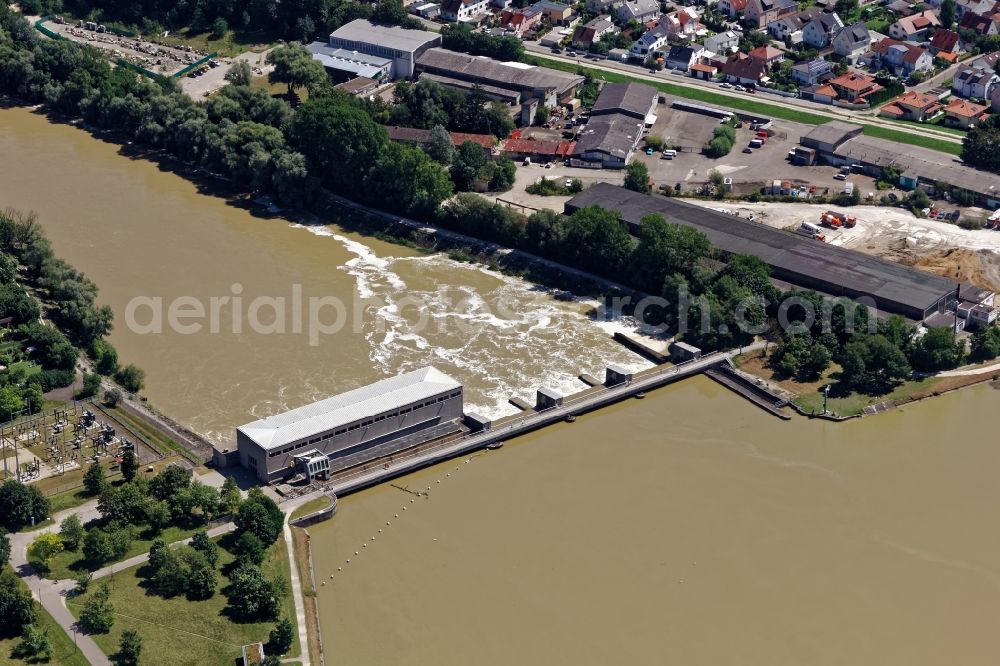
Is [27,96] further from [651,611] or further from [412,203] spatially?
[651,611]

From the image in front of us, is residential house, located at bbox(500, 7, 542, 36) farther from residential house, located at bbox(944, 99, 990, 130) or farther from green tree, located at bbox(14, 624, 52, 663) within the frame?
green tree, located at bbox(14, 624, 52, 663)

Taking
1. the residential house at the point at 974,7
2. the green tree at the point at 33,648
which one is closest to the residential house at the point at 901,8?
the residential house at the point at 974,7

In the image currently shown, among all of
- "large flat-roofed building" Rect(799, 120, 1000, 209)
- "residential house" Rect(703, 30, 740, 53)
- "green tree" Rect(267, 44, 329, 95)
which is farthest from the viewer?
"residential house" Rect(703, 30, 740, 53)

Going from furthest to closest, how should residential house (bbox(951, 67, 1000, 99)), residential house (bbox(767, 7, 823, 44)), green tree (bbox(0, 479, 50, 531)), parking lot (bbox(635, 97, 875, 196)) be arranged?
1. residential house (bbox(767, 7, 823, 44))
2. residential house (bbox(951, 67, 1000, 99))
3. parking lot (bbox(635, 97, 875, 196))
4. green tree (bbox(0, 479, 50, 531))

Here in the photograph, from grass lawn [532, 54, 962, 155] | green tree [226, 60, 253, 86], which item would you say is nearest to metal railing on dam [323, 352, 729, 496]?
grass lawn [532, 54, 962, 155]

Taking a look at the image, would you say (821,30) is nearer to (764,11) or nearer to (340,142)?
(764,11)

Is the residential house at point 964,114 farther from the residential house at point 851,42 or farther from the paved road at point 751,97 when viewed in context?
the residential house at point 851,42

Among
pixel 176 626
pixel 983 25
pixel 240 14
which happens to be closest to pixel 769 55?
pixel 983 25
